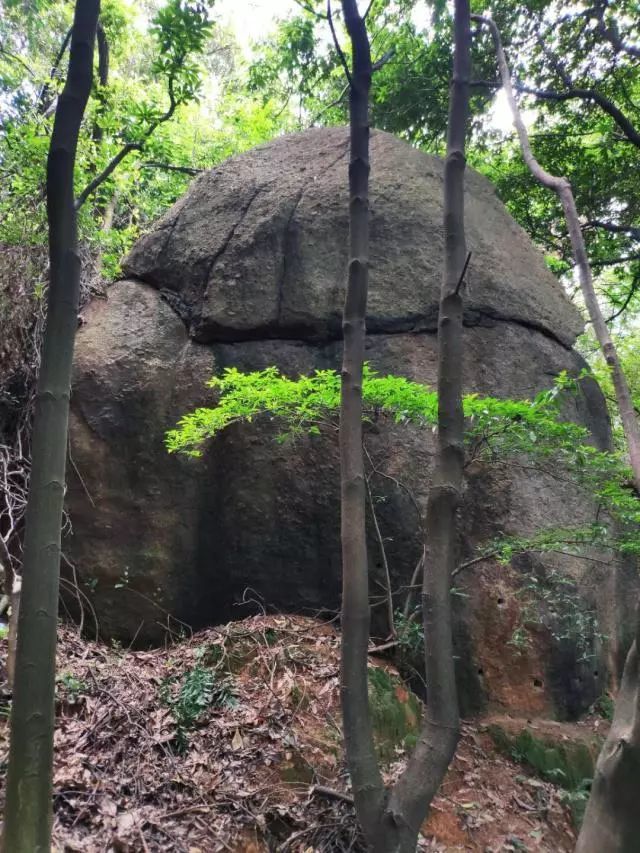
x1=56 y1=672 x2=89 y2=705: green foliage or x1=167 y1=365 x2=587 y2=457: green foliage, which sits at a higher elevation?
x1=167 y1=365 x2=587 y2=457: green foliage

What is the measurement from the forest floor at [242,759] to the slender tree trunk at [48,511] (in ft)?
3.79

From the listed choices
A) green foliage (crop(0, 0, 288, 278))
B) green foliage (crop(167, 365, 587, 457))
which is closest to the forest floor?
green foliage (crop(167, 365, 587, 457))

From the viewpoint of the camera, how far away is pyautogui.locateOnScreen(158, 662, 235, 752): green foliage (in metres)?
4.64

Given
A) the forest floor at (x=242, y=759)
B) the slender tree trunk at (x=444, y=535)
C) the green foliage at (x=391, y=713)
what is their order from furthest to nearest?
the green foliage at (x=391, y=713) < the forest floor at (x=242, y=759) < the slender tree trunk at (x=444, y=535)

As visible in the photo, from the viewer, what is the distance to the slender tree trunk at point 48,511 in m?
2.58

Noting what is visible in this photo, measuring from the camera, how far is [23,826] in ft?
8.38

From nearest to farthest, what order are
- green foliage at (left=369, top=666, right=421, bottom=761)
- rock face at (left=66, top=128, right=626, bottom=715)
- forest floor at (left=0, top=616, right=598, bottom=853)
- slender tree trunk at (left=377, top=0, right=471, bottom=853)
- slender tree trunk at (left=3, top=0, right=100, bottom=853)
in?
slender tree trunk at (left=3, top=0, right=100, bottom=853)
slender tree trunk at (left=377, top=0, right=471, bottom=853)
forest floor at (left=0, top=616, right=598, bottom=853)
green foliage at (left=369, top=666, right=421, bottom=761)
rock face at (left=66, top=128, right=626, bottom=715)

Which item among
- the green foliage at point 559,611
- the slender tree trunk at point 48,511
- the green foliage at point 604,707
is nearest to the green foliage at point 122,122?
the slender tree trunk at point 48,511

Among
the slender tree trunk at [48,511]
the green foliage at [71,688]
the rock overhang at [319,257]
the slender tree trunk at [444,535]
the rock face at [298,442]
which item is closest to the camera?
the slender tree trunk at [48,511]

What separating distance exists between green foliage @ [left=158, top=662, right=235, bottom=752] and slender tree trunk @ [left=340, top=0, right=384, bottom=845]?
184cm

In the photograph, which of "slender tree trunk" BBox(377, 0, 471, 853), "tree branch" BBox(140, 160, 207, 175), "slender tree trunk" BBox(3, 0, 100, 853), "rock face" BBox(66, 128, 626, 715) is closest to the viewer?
"slender tree trunk" BBox(3, 0, 100, 853)

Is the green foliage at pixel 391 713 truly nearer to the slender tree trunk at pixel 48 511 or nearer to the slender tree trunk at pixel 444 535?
the slender tree trunk at pixel 444 535

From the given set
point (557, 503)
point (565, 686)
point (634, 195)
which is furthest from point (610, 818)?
point (634, 195)

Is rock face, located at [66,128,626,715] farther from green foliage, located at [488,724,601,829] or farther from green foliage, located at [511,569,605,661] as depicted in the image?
green foliage, located at [488,724,601,829]
